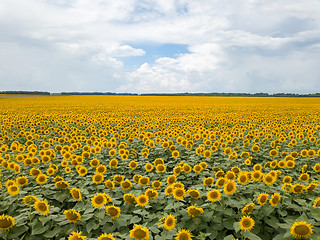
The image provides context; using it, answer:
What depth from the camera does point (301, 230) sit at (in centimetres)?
279

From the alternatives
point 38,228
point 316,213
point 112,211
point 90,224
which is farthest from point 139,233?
point 316,213

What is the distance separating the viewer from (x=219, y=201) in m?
3.87

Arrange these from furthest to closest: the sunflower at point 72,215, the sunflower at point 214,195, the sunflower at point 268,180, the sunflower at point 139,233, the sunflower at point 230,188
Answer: the sunflower at point 268,180, the sunflower at point 230,188, the sunflower at point 214,195, the sunflower at point 72,215, the sunflower at point 139,233

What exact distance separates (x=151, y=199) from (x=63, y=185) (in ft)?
5.69

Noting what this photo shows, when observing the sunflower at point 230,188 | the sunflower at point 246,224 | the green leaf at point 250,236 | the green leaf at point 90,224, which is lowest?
the green leaf at point 90,224

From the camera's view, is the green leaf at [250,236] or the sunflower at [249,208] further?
the sunflower at [249,208]

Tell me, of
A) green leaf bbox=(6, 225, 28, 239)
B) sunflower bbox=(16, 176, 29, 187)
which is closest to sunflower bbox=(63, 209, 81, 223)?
green leaf bbox=(6, 225, 28, 239)

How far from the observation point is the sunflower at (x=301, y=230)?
9.09 ft

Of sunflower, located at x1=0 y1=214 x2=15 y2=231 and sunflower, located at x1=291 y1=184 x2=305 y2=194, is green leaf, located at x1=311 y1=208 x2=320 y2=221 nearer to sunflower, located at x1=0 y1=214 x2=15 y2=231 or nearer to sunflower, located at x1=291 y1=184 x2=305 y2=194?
sunflower, located at x1=291 y1=184 x2=305 y2=194

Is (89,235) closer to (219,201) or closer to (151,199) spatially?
(151,199)

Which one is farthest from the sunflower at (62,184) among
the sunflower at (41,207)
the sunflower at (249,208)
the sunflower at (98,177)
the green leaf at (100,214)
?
the sunflower at (249,208)

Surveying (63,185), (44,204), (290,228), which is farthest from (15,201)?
(290,228)

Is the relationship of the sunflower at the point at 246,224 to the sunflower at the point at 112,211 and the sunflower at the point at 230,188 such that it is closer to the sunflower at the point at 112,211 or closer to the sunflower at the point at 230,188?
the sunflower at the point at 230,188

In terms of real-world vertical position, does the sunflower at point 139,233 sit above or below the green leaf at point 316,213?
below
